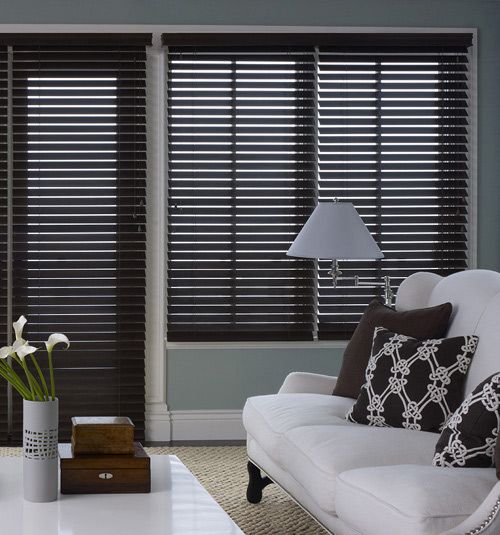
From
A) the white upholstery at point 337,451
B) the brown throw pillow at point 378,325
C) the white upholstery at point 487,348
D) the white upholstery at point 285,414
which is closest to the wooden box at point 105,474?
the white upholstery at point 337,451

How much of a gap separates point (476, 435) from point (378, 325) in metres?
1.15

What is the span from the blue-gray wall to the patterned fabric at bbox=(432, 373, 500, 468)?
8.42ft

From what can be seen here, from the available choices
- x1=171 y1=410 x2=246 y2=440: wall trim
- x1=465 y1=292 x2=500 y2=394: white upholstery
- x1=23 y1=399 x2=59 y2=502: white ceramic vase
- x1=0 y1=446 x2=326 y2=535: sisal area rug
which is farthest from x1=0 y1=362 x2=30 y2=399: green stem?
x1=171 y1=410 x2=246 y2=440: wall trim

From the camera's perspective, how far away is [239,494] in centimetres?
405

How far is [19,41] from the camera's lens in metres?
5.05

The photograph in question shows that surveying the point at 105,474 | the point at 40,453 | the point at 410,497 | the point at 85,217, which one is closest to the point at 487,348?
the point at 410,497

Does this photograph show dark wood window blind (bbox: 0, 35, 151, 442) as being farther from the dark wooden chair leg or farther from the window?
the dark wooden chair leg

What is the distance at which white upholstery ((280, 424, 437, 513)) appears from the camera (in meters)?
2.78

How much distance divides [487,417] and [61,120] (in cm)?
333

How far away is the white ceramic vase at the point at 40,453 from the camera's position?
2.46 meters

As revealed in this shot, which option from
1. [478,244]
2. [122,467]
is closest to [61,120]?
[478,244]

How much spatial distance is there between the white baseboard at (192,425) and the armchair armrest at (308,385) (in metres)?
1.29

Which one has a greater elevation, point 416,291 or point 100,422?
point 416,291

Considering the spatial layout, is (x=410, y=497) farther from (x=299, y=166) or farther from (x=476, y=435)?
(x=299, y=166)
